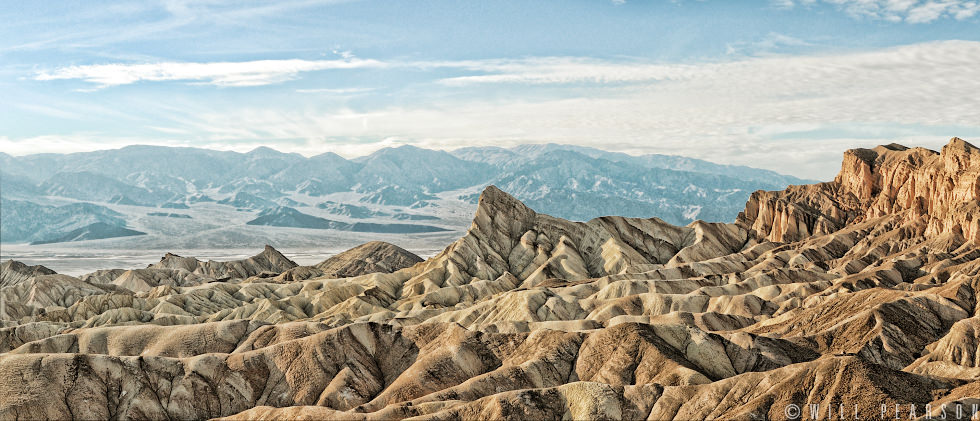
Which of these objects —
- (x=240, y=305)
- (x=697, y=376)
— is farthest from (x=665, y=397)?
(x=240, y=305)

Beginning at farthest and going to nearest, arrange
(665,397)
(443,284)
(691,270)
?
(443,284) → (691,270) → (665,397)

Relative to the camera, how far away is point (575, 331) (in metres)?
84.3

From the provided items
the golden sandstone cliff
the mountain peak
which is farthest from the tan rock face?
the mountain peak

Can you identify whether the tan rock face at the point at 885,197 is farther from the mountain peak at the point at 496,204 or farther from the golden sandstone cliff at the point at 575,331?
the mountain peak at the point at 496,204

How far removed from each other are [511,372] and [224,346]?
114 ft

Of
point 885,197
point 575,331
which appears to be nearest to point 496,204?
point 885,197

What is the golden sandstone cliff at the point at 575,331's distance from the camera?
204 ft

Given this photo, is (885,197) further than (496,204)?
No

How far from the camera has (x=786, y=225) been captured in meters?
171

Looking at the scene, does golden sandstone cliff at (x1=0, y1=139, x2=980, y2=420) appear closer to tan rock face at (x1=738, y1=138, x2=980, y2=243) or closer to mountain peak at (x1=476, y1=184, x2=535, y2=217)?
tan rock face at (x1=738, y1=138, x2=980, y2=243)

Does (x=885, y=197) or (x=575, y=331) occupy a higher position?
(x=575, y=331)

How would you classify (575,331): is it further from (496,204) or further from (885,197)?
(885,197)

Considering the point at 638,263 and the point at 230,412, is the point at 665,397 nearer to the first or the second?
the point at 230,412

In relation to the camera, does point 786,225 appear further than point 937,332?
Yes
